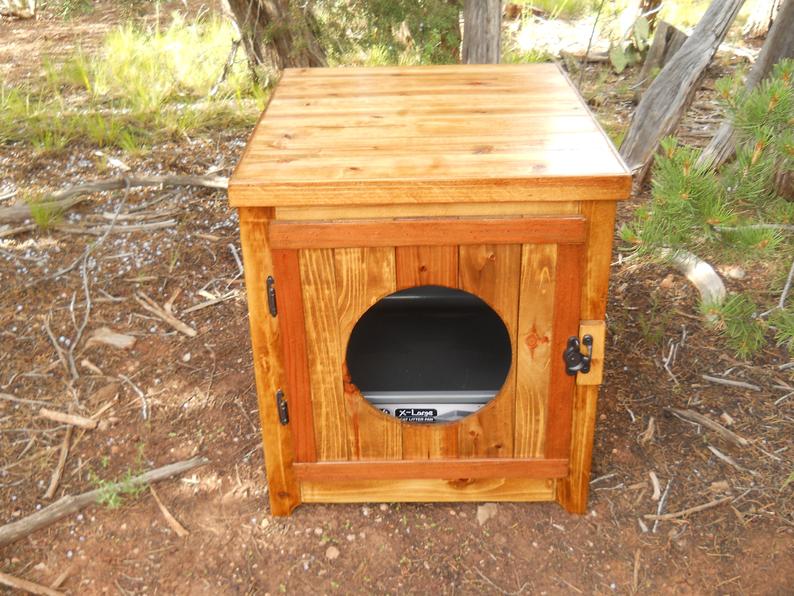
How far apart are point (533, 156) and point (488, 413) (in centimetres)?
65

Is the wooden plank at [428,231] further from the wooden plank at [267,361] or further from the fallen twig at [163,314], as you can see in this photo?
the fallen twig at [163,314]

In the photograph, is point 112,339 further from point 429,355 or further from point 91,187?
point 429,355

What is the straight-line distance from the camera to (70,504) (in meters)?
2.32

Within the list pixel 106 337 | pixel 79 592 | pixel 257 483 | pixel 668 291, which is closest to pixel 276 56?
pixel 106 337

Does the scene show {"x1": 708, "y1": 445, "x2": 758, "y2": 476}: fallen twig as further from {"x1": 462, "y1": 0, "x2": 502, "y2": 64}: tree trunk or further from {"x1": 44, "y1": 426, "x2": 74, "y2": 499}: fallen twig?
{"x1": 44, "y1": 426, "x2": 74, "y2": 499}: fallen twig

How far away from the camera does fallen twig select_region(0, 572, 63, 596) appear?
208 centimetres

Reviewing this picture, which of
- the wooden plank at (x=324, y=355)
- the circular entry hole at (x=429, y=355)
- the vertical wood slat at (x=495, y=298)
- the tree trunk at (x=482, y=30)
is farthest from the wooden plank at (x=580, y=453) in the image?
the tree trunk at (x=482, y=30)

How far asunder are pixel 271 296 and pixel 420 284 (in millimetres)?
346

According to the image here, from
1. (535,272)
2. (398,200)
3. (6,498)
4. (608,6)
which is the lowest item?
(6,498)

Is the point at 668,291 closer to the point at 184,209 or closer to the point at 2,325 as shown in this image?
the point at 184,209

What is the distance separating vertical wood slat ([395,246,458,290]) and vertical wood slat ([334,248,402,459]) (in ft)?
0.08

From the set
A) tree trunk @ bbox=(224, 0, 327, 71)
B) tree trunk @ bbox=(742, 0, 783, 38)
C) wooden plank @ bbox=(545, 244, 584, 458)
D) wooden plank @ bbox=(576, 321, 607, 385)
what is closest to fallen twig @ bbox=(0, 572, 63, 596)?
wooden plank @ bbox=(545, 244, 584, 458)

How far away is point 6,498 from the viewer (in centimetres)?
240

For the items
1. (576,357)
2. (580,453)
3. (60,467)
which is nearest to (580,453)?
(580,453)
